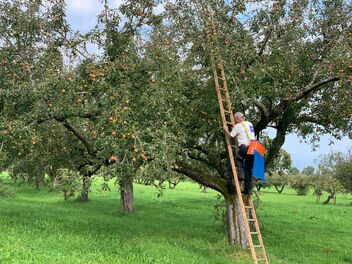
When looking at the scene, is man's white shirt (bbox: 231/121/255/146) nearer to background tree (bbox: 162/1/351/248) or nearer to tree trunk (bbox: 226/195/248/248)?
background tree (bbox: 162/1/351/248)

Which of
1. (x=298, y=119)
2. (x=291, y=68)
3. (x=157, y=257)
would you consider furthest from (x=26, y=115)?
(x=298, y=119)

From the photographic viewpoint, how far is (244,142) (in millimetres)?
12000

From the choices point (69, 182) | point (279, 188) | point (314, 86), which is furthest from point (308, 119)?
point (279, 188)

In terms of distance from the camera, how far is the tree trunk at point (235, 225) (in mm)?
15663

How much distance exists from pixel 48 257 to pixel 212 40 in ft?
26.3

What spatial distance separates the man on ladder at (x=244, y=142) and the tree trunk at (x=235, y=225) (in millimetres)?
3164

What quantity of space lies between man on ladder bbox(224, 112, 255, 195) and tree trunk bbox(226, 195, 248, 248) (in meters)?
3.16

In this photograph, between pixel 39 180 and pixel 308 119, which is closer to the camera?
pixel 308 119

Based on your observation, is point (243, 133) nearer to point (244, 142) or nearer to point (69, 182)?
point (244, 142)

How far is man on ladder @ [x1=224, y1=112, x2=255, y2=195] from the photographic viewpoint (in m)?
12.0

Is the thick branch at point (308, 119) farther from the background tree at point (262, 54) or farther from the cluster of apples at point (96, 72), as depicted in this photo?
the cluster of apples at point (96, 72)

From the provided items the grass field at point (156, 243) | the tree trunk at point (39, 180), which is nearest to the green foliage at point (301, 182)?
the tree trunk at point (39, 180)

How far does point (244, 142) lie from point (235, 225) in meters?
5.09

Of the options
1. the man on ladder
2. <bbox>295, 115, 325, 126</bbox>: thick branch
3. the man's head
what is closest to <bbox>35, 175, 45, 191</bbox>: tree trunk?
<bbox>295, 115, 325, 126</bbox>: thick branch
